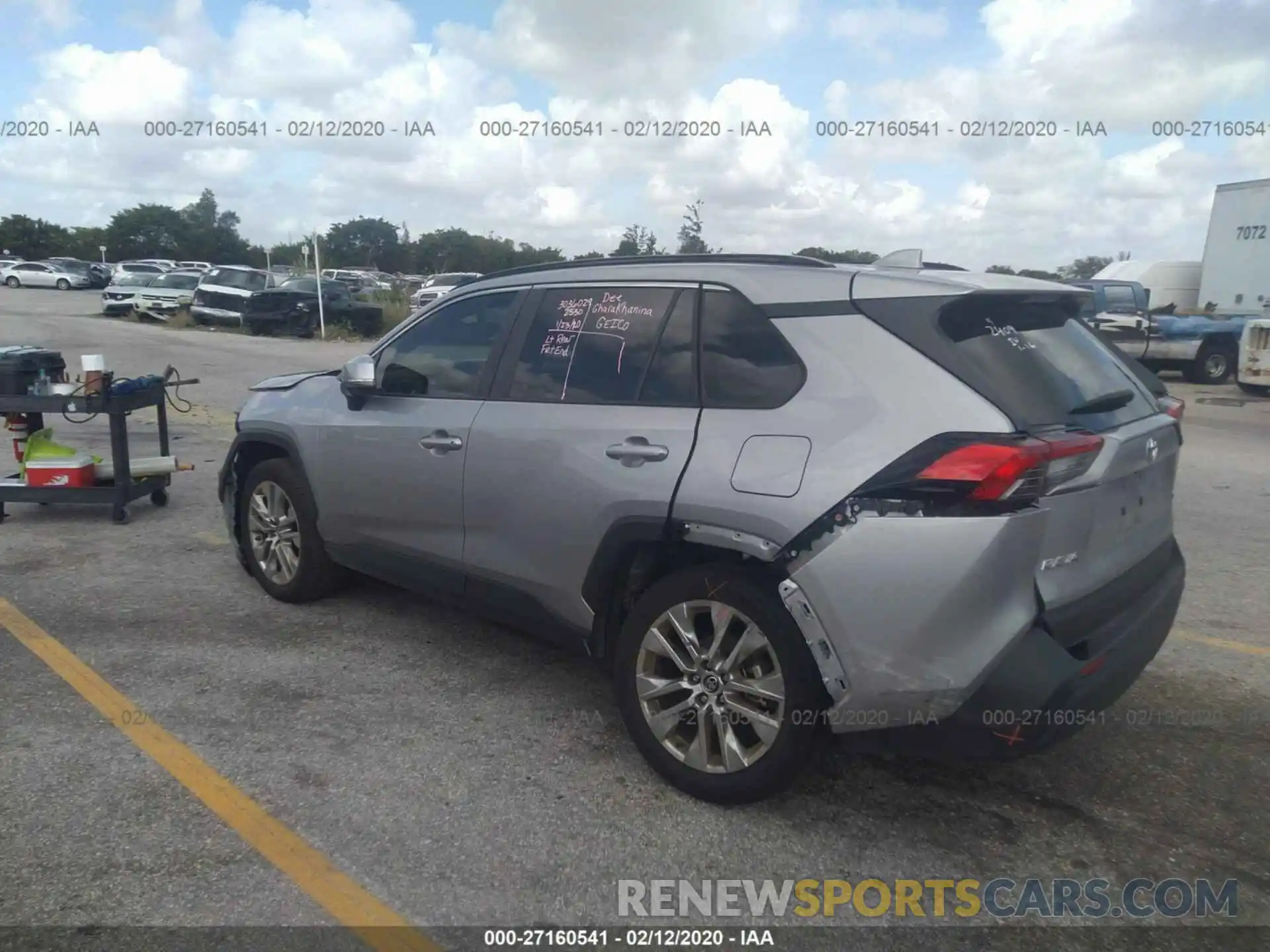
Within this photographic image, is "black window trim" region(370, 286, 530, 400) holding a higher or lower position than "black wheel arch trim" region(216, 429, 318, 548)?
higher

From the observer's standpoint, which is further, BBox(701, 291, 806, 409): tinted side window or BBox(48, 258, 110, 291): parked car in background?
A: BBox(48, 258, 110, 291): parked car in background

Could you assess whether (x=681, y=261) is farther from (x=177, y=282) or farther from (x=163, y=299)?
(x=177, y=282)

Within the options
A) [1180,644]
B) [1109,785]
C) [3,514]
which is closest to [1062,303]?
[1109,785]

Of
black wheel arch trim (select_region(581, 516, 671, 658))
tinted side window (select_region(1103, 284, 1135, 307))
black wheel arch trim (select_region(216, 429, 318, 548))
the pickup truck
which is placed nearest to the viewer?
black wheel arch trim (select_region(581, 516, 671, 658))

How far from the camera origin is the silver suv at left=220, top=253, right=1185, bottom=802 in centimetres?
285

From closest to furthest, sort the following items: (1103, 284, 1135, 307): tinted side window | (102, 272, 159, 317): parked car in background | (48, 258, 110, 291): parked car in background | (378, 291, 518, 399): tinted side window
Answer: (378, 291, 518, 399): tinted side window
(1103, 284, 1135, 307): tinted side window
(102, 272, 159, 317): parked car in background
(48, 258, 110, 291): parked car in background

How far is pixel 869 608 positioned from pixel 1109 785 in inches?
54.2

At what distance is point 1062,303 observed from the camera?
3416mm

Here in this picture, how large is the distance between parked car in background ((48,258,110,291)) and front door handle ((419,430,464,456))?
178 ft

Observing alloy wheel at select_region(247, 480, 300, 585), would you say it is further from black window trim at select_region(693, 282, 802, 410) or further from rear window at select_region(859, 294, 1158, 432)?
rear window at select_region(859, 294, 1158, 432)

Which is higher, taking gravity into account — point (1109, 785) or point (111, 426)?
point (111, 426)

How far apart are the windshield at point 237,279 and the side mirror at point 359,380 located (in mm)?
26127

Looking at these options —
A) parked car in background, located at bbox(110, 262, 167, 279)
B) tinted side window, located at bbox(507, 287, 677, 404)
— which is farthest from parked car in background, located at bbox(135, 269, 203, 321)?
tinted side window, located at bbox(507, 287, 677, 404)

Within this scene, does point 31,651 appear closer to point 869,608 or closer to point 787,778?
point 787,778
